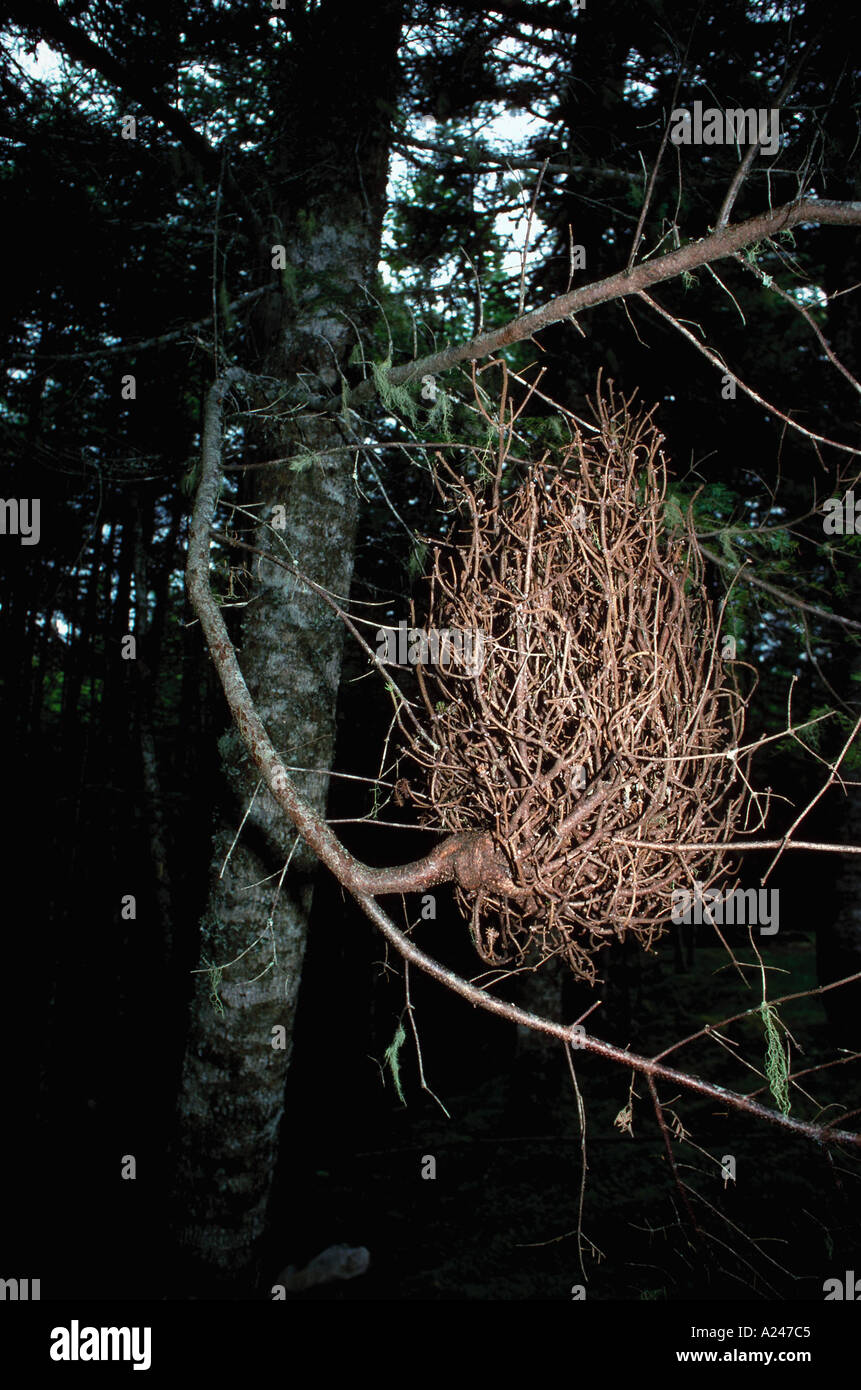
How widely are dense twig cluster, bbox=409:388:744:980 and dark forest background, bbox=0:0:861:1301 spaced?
0.54 metres

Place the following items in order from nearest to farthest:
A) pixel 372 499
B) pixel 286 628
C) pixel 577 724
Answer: pixel 577 724 < pixel 286 628 < pixel 372 499

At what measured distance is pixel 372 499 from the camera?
6.01 metres

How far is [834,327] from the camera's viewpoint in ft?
21.9

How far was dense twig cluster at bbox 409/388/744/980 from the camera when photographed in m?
1.91

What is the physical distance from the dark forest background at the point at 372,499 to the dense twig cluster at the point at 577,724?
54 centimetres

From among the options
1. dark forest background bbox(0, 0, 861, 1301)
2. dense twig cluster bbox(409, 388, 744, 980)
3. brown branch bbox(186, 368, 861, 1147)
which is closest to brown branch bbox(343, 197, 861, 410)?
dark forest background bbox(0, 0, 861, 1301)

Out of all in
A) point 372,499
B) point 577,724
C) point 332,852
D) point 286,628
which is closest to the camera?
point 332,852

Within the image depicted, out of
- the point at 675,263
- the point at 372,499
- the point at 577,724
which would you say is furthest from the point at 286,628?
the point at 372,499

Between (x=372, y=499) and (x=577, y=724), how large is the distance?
442 cm

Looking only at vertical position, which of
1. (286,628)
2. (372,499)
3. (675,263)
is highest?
(372,499)

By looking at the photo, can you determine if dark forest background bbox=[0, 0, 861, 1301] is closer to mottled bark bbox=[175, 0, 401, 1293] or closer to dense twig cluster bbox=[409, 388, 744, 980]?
mottled bark bbox=[175, 0, 401, 1293]

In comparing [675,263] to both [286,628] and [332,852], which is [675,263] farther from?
[286,628]

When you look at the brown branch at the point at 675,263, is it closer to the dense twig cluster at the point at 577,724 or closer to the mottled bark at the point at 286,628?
the dense twig cluster at the point at 577,724
